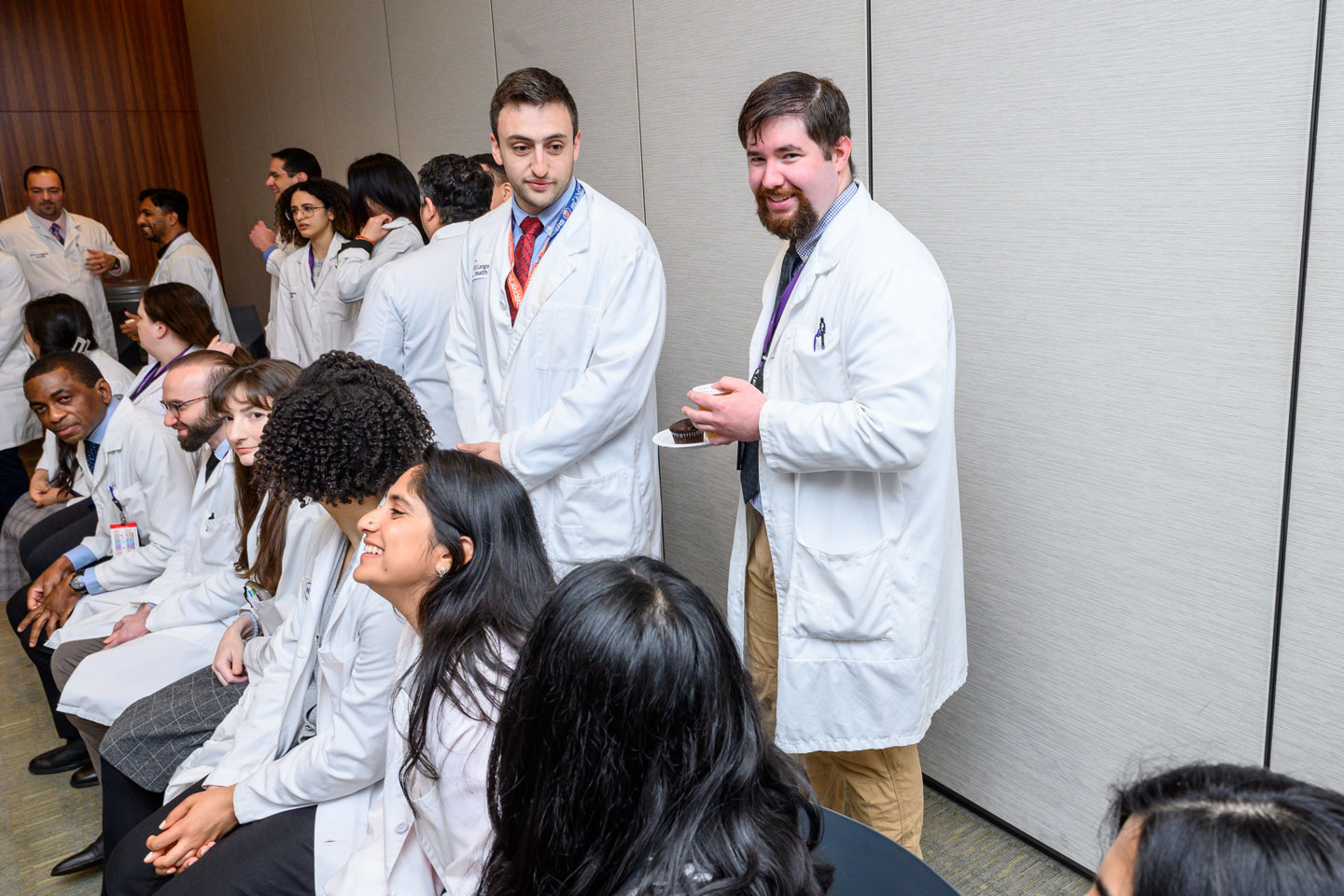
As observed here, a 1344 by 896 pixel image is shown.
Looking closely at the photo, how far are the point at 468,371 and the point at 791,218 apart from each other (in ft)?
3.48

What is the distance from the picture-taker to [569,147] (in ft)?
7.46

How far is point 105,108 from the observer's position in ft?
24.3

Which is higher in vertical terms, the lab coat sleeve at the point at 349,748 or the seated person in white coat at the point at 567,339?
the seated person in white coat at the point at 567,339

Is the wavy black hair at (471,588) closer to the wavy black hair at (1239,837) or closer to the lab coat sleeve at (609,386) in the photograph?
the lab coat sleeve at (609,386)

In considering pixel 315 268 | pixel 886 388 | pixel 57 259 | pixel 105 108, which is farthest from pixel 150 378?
pixel 105 108

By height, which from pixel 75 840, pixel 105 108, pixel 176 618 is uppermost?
pixel 105 108

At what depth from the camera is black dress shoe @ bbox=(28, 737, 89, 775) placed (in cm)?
276

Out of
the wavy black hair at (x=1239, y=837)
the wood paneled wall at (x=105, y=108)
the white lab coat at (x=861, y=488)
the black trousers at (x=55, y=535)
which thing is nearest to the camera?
the wavy black hair at (x=1239, y=837)

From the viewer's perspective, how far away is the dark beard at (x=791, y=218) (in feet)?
5.66

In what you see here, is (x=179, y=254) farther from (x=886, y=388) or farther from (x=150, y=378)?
(x=886, y=388)

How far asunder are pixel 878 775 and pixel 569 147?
1515 mm

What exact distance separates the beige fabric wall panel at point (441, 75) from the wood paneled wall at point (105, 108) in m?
4.20

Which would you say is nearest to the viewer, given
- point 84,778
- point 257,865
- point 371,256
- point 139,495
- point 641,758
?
point 641,758

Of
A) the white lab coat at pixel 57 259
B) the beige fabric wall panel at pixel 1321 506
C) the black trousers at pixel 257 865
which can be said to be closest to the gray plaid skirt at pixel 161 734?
the black trousers at pixel 257 865
